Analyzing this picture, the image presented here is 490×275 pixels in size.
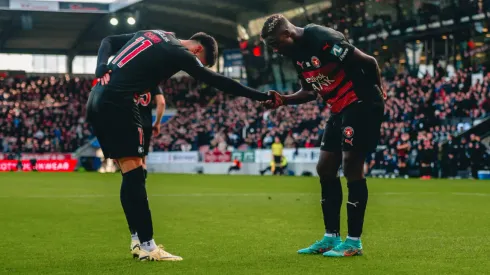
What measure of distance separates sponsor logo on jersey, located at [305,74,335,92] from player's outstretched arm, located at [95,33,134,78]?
166cm

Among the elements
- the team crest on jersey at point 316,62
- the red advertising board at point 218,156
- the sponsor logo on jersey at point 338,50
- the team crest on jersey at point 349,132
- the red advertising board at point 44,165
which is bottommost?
the red advertising board at point 44,165

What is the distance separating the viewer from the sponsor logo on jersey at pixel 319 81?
6.58 metres

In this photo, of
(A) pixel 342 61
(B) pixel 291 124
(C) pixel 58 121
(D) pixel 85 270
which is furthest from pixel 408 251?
(C) pixel 58 121

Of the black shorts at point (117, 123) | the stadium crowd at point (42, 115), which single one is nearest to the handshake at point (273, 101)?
the black shorts at point (117, 123)

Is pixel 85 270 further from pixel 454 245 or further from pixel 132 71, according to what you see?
pixel 454 245

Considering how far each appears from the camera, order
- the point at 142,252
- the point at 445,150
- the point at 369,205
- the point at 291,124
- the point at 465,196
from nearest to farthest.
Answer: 1. the point at 142,252
2. the point at 369,205
3. the point at 465,196
4. the point at 445,150
5. the point at 291,124

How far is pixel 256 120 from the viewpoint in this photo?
133 feet

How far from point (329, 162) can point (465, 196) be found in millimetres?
9500

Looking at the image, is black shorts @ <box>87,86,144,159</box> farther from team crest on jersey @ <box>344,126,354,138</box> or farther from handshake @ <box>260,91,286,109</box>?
team crest on jersey @ <box>344,126,354,138</box>

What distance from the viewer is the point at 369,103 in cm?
657

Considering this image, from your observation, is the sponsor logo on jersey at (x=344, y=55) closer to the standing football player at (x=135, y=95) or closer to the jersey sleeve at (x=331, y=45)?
the jersey sleeve at (x=331, y=45)

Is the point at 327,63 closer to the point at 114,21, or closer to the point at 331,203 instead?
the point at 331,203

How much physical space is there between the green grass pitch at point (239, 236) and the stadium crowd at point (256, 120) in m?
14.8

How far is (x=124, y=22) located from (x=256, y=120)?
42.4 feet
